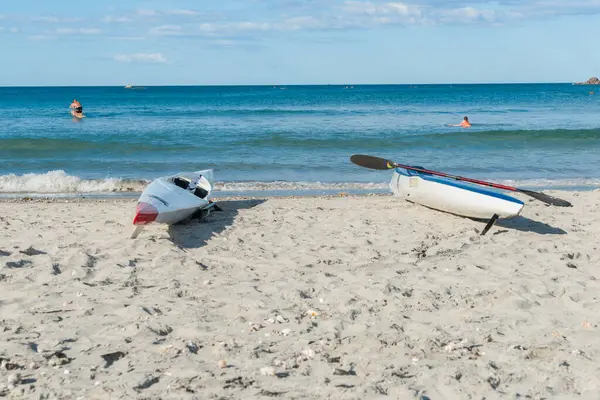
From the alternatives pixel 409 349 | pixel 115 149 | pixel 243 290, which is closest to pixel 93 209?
pixel 243 290

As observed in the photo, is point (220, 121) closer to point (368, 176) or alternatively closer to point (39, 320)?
point (368, 176)

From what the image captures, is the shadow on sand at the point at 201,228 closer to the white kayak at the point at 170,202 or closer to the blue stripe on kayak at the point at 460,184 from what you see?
the white kayak at the point at 170,202

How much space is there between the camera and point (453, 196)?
412 inches

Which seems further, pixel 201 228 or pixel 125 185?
pixel 125 185

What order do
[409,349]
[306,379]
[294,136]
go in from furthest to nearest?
[294,136], [409,349], [306,379]

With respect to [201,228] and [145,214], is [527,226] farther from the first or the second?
[145,214]

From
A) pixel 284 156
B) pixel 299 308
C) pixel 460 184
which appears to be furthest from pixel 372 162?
pixel 284 156

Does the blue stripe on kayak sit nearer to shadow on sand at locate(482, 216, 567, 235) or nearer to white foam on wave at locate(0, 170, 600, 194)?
shadow on sand at locate(482, 216, 567, 235)

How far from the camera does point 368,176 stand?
17266 millimetres

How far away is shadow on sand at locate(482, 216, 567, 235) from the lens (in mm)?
9938

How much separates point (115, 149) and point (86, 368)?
757 inches

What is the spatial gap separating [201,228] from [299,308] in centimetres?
373

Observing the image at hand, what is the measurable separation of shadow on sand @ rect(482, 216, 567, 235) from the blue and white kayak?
39 centimetres

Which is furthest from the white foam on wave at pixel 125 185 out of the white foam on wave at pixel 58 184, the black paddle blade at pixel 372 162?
the black paddle blade at pixel 372 162
